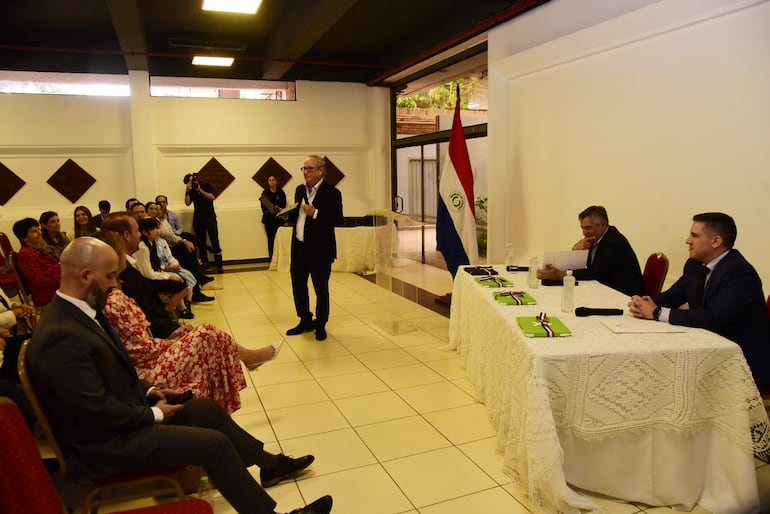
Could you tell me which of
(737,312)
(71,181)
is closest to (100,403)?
(737,312)

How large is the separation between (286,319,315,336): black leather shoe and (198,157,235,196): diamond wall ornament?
4653 millimetres

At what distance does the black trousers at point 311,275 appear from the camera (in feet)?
16.1

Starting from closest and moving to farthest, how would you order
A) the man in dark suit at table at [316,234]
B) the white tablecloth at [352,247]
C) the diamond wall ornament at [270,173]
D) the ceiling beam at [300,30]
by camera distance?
the man in dark suit at table at [316,234] → the ceiling beam at [300,30] → the white tablecloth at [352,247] → the diamond wall ornament at [270,173]

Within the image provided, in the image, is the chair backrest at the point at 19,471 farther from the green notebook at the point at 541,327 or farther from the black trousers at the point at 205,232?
the black trousers at the point at 205,232

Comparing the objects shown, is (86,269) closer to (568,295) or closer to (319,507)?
(319,507)

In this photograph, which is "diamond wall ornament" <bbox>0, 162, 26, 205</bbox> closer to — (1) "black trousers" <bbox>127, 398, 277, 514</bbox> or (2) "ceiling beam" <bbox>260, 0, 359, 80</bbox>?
(2) "ceiling beam" <bbox>260, 0, 359, 80</bbox>

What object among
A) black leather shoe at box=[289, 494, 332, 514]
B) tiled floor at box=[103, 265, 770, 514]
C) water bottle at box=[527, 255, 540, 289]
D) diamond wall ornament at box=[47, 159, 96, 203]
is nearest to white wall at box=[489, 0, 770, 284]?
water bottle at box=[527, 255, 540, 289]

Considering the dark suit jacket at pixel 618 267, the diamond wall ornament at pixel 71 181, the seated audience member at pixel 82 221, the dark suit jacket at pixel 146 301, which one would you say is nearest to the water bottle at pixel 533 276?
the dark suit jacket at pixel 618 267

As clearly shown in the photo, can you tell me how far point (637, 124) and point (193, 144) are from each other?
6.77 m

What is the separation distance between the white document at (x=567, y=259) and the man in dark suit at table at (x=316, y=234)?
199cm

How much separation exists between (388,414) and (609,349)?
5.04ft

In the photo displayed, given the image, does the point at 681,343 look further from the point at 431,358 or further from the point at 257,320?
the point at 257,320

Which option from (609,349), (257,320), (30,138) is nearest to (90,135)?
(30,138)

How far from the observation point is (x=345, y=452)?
9.62ft
